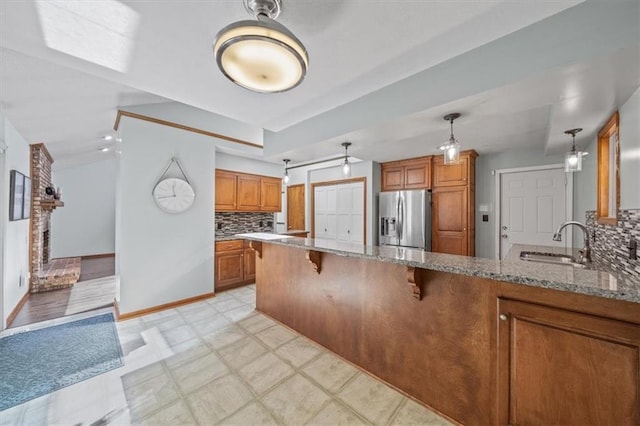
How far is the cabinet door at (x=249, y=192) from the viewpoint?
4.60m

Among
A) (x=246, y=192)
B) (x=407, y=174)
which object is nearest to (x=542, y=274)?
(x=407, y=174)

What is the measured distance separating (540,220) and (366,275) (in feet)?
10.5

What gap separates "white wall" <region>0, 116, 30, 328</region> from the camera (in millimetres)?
2744

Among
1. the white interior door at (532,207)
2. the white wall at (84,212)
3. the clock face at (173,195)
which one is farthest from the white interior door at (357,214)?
the white wall at (84,212)

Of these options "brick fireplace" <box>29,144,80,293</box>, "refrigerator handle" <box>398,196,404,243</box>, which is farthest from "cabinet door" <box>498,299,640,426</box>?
"brick fireplace" <box>29,144,80,293</box>

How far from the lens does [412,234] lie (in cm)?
417

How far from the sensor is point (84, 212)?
6793 mm

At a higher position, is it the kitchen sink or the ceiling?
the ceiling

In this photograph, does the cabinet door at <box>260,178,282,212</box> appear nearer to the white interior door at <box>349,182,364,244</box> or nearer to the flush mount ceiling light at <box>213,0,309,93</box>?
→ the white interior door at <box>349,182,364,244</box>

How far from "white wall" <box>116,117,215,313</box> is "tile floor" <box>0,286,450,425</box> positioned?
2.66 ft

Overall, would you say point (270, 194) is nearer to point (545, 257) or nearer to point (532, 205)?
point (545, 257)

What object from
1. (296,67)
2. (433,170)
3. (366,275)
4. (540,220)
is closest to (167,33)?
(296,67)

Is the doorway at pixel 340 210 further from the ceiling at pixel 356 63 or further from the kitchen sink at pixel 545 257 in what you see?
the kitchen sink at pixel 545 257

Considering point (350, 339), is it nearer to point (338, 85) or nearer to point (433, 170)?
point (338, 85)
